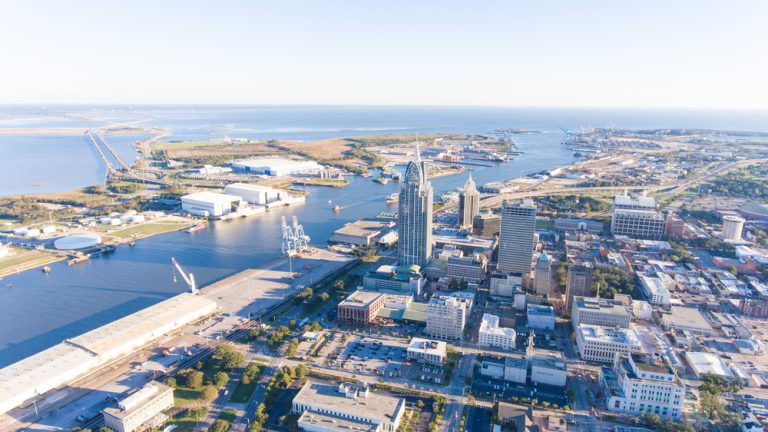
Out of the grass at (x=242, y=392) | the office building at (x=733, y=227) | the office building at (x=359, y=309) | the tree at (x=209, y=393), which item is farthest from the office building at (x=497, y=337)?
the office building at (x=733, y=227)

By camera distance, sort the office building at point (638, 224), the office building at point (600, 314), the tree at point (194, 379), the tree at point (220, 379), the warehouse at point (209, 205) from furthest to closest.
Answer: the warehouse at point (209, 205) → the office building at point (638, 224) → the office building at point (600, 314) → the tree at point (220, 379) → the tree at point (194, 379)

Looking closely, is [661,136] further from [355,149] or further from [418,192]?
[418,192]

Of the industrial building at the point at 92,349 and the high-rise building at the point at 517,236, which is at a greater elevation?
the high-rise building at the point at 517,236

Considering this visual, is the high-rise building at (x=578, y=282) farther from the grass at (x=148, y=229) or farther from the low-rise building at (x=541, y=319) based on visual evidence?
the grass at (x=148, y=229)

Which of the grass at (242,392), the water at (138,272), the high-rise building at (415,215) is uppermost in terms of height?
the high-rise building at (415,215)

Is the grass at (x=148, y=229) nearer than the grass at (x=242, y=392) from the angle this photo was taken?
No
